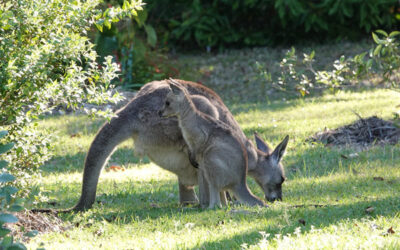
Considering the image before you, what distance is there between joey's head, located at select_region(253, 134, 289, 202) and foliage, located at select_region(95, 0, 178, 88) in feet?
22.6

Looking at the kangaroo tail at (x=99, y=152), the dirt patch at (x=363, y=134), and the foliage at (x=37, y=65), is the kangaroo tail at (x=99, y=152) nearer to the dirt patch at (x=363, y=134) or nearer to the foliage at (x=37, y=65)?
the foliage at (x=37, y=65)

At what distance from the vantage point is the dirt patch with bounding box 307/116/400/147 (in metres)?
9.55

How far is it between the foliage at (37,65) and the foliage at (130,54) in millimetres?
8098

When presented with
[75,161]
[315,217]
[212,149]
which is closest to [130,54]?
[75,161]

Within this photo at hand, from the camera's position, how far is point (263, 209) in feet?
20.4

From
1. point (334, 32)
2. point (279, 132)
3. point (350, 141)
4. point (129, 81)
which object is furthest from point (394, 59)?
point (334, 32)

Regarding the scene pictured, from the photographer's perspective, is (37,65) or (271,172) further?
(271,172)

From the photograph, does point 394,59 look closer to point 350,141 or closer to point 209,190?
point 350,141

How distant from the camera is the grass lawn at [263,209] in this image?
5.11 m

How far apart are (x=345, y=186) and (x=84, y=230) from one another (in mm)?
3102

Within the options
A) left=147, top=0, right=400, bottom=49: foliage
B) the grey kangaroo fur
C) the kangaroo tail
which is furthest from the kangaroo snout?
left=147, top=0, right=400, bottom=49: foliage

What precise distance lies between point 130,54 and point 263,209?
896 centimetres

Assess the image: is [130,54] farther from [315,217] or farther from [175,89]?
[315,217]

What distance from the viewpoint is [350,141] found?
9570mm
